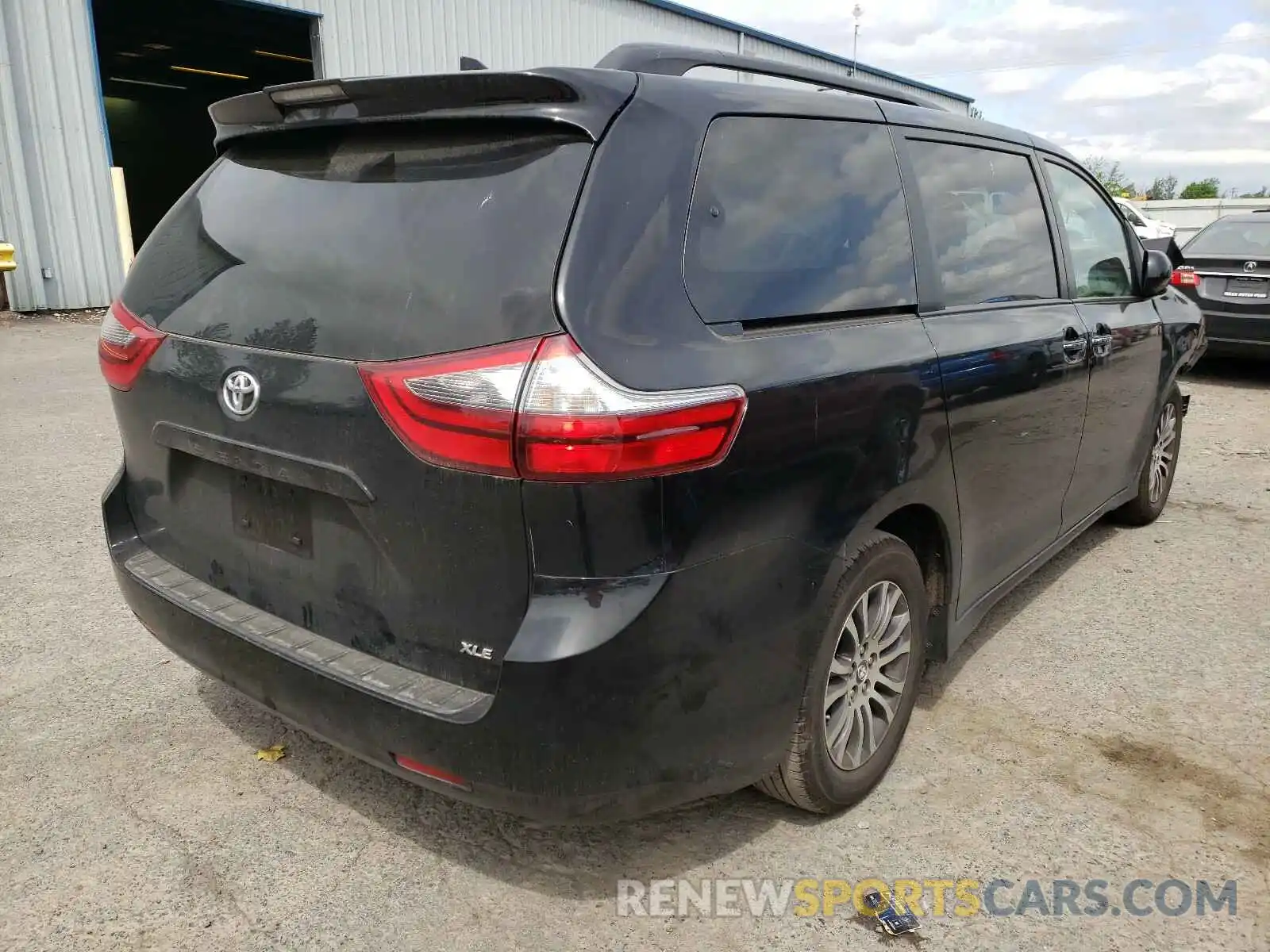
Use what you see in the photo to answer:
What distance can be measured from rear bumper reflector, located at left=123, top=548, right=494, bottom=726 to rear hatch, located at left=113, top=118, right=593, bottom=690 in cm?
3

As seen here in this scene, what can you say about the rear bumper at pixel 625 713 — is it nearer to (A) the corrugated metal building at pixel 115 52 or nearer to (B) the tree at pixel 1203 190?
(A) the corrugated metal building at pixel 115 52

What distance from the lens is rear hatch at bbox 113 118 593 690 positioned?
1966 mm

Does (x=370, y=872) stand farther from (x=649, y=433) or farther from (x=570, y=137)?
(x=570, y=137)

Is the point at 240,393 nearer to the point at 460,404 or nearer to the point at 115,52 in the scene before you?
the point at 460,404

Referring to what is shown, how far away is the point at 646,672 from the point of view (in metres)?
1.95

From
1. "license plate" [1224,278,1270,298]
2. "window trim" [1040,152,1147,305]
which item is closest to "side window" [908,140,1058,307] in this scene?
"window trim" [1040,152,1147,305]

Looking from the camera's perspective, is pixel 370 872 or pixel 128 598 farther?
pixel 128 598

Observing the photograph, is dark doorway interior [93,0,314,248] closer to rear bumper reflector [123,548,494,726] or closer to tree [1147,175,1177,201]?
rear bumper reflector [123,548,494,726]

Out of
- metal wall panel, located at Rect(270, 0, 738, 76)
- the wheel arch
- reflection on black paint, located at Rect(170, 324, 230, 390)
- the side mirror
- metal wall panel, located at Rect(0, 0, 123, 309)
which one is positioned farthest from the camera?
metal wall panel, located at Rect(270, 0, 738, 76)

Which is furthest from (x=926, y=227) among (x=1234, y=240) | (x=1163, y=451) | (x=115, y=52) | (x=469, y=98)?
(x=115, y=52)

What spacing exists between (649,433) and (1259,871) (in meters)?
1.97

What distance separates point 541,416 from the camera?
1850 mm

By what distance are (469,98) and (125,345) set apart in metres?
1.20

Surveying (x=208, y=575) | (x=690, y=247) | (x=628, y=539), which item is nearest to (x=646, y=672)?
(x=628, y=539)
